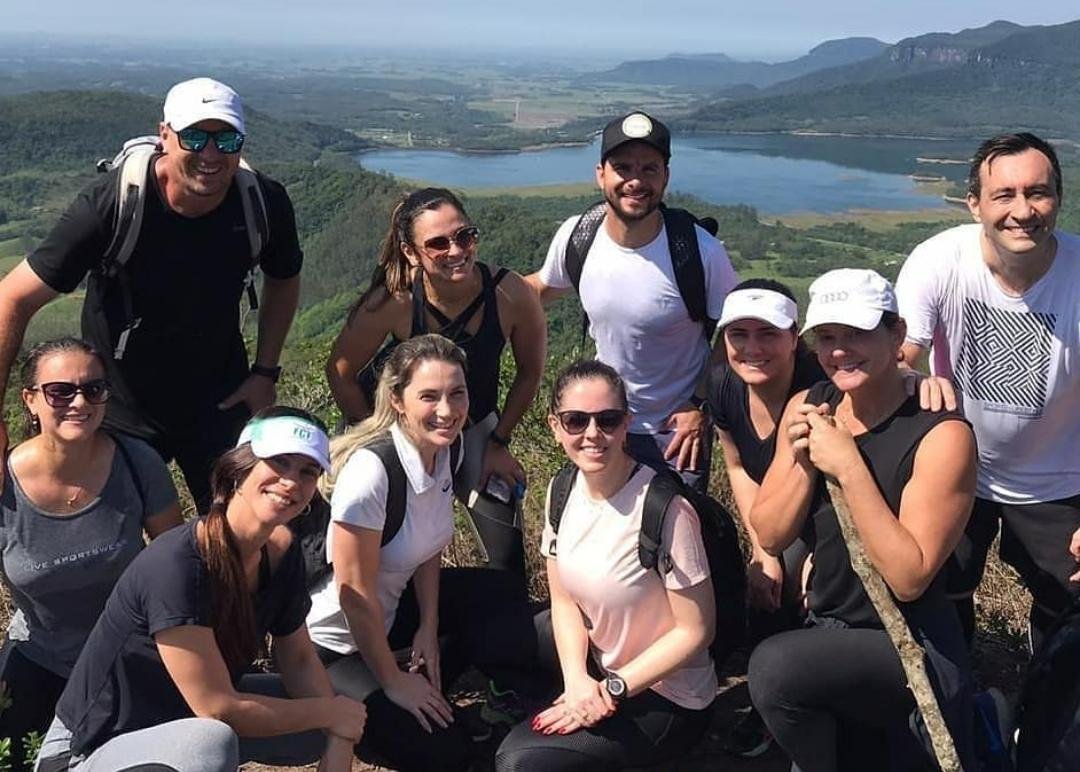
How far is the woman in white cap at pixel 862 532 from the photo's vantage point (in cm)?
242

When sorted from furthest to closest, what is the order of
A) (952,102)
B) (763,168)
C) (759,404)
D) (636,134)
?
(952,102) → (763,168) → (636,134) → (759,404)

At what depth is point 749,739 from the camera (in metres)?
3.27

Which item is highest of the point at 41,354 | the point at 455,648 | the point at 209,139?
the point at 209,139

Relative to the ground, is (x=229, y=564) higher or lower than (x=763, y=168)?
lower

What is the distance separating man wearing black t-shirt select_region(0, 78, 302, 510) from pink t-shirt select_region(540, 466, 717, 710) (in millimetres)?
1446

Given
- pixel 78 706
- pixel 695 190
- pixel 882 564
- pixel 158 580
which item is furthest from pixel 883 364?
pixel 695 190

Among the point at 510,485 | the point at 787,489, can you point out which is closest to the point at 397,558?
the point at 510,485

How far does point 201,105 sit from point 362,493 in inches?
54.5

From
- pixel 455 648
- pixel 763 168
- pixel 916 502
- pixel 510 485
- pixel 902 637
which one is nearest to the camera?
pixel 902 637

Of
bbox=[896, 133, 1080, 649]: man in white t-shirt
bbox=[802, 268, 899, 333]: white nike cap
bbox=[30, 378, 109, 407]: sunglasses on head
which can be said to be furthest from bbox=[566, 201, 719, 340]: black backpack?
bbox=[30, 378, 109, 407]: sunglasses on head

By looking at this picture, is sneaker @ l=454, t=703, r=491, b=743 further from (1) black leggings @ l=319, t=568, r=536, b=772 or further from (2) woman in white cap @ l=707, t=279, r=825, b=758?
(2) woman in white cap @ l=707, t=279, r=825, b=758

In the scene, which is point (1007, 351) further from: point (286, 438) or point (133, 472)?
point (133, 472)

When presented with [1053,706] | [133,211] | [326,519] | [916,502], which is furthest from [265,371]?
[1053,706]

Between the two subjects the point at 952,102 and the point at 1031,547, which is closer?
the point at 1031,547
